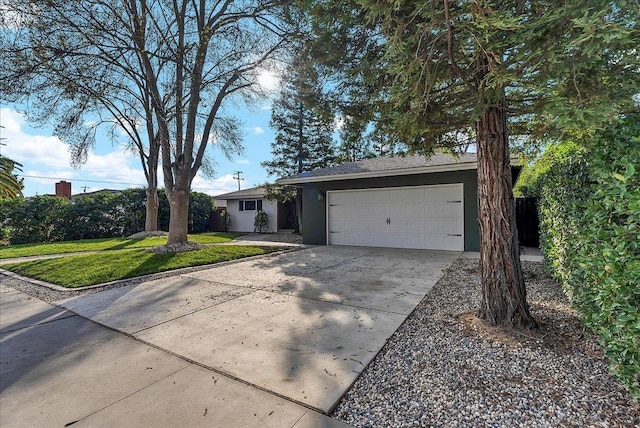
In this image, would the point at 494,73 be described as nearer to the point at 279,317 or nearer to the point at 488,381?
the point at 488,381

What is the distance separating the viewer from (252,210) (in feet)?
58.4

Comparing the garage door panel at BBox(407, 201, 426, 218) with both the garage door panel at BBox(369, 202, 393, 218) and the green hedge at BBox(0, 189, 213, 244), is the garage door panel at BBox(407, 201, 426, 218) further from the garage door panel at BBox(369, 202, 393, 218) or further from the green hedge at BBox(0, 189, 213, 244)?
the green hedge at BBox(0, 189, 213, 244)

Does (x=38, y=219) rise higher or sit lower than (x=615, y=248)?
higher

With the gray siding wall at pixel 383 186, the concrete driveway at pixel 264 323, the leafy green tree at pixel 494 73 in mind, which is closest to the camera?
the leafy green tree at pixel 494 73

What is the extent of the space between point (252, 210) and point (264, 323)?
14.9 m

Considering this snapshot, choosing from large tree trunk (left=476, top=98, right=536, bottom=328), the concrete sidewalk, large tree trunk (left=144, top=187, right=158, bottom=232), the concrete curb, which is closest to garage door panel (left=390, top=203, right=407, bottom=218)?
the concrete curb

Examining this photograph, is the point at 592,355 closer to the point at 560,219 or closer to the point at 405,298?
the point at 560,219

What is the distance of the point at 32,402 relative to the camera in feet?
6.98

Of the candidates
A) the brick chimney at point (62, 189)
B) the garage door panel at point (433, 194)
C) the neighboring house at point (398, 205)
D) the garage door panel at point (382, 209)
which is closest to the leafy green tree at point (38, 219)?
the neighboring house at point (398, 205)

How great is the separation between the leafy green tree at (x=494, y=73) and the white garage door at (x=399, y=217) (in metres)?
4.82

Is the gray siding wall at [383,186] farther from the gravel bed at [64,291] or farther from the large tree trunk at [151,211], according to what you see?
the large tree trunk at [151,211]

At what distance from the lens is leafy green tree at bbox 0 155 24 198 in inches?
426

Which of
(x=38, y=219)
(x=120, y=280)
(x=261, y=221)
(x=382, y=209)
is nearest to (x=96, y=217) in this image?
(x=38, y=219)

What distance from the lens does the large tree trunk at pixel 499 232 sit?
3000mm
